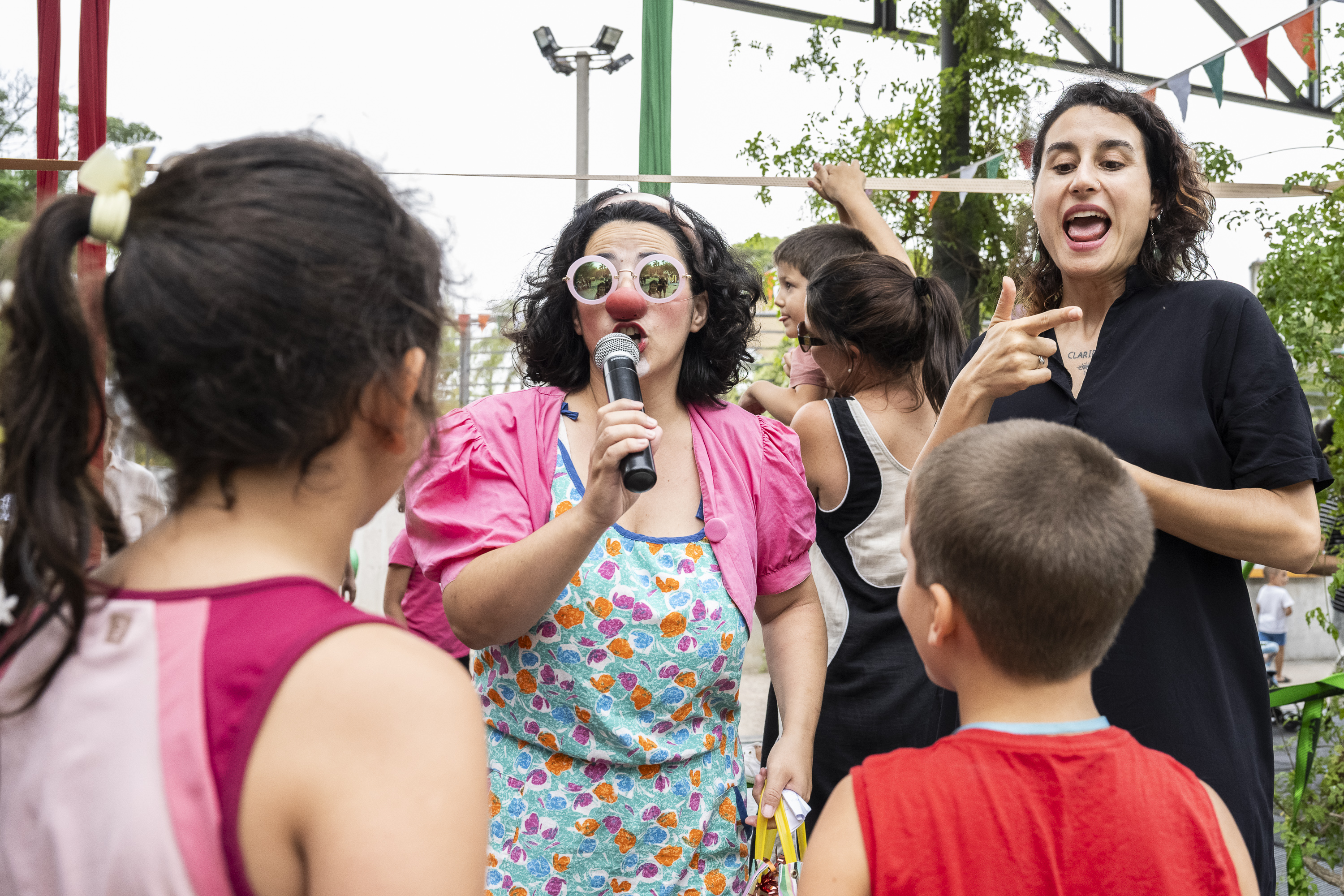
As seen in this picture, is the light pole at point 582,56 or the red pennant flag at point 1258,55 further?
the light pole at point 582,56

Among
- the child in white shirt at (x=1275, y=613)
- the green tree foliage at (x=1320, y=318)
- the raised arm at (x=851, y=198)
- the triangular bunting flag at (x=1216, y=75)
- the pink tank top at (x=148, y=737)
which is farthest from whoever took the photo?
the child in white shirt at (x=1275, y=613)

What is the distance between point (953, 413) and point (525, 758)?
0.86m

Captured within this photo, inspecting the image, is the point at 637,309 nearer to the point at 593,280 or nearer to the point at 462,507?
the point at 593,280

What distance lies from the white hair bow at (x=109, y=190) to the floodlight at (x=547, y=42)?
540 cm

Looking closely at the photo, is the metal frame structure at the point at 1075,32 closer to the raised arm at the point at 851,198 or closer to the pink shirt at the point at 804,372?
the raised arm at the point at 851,198

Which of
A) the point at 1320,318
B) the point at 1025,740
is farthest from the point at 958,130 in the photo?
the point at 1025,740

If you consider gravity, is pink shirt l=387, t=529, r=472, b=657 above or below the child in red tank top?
below

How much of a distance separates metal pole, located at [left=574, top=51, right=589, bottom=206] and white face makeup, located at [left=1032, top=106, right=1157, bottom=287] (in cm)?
424

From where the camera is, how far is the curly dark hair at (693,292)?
181cm

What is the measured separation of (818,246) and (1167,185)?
4.89 ft

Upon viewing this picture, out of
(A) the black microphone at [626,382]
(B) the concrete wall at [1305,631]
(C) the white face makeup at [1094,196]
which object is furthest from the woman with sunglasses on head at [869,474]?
(B) the concrete wall at [1305,631]

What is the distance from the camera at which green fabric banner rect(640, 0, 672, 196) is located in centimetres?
327

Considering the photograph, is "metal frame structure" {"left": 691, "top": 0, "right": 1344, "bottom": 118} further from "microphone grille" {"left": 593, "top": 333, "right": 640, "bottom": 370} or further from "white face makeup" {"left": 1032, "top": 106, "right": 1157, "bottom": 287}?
"microphone grille" {"left": 593, "top": 333, "right": 640, "bottom": 370}

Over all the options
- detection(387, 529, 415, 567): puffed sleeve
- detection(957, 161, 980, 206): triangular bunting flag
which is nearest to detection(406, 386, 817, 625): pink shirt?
detection(387, 529, 415, 567): puffed sleeve
